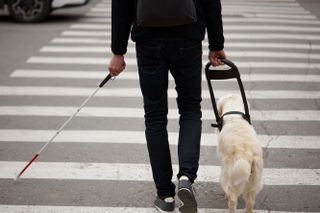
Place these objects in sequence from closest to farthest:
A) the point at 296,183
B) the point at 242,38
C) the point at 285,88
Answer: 1. the point at 296,183
2. the point at 285,88
3. the point at 242,38

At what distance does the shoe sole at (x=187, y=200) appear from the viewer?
3.66m

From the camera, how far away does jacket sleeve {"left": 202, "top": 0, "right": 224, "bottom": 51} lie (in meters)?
3.64

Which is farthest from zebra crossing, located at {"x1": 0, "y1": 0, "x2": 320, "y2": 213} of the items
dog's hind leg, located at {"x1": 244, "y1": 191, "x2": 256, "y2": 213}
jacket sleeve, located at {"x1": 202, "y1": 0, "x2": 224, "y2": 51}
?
jacket sleeve, located at {"x1": 202, "y1": 0, "x2": 224, "y2": 51}

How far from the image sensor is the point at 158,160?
3.90 m

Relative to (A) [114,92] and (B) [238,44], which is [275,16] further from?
(A) [114,92]

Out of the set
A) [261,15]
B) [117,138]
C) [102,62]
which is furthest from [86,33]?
[117,138]

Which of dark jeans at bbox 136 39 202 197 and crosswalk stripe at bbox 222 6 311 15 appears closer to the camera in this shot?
dark jeans at bbox 136 39 202 197

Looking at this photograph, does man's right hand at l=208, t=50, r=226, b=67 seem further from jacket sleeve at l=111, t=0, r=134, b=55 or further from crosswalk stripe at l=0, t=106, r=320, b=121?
crosswalk stripe at l=0, t=106, r=320, b=121

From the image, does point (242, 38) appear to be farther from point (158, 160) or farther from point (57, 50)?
point (158, 160)

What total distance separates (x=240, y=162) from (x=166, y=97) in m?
0.66

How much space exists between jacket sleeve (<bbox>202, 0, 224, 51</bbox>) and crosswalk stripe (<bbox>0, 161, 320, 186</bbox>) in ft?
4.47

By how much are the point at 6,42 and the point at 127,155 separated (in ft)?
19.3

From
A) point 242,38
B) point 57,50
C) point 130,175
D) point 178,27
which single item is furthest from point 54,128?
point 242,38

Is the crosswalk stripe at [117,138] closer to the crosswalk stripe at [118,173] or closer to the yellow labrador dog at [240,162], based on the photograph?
Answer: the crosswalk stripe at [118,173]
